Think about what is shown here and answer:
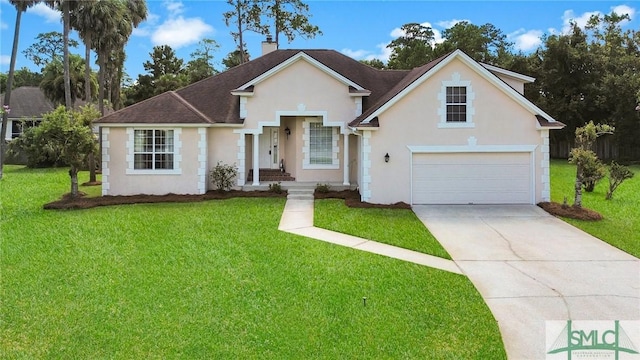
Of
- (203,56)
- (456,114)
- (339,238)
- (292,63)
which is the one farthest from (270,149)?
(203,56)

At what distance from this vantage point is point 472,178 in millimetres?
15078

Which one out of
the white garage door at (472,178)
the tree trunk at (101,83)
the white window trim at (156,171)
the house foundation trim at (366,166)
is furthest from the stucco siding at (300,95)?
the tree trunk at (101,83)

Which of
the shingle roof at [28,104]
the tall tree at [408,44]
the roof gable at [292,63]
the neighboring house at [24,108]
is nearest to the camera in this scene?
the roof gable at [292,63]

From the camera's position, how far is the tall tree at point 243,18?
35.6 m

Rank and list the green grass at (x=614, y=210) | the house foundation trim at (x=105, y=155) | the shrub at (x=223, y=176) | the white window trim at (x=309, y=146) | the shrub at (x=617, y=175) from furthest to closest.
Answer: the white window trim at (x=309, y=146) < the shrub at (x=223, y=176) < the house foundation trim at (x=105, y=155) < the shrub at (x=617, y=175) < the green grass at (x=614, y=210)

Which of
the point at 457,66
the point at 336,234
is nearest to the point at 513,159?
the point at 457,66

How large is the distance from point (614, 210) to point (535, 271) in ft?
26.9

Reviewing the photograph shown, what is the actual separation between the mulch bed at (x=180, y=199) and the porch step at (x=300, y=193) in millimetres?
234

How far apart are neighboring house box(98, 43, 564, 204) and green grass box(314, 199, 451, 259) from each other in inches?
58.0

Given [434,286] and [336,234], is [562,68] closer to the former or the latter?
[336,234]

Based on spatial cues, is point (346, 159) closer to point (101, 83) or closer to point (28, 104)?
point (101, 83)

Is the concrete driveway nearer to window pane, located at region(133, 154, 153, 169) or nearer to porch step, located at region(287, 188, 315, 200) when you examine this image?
porch step, located at region(287, 188, 315, 200)

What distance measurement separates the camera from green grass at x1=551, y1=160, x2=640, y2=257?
10823mm

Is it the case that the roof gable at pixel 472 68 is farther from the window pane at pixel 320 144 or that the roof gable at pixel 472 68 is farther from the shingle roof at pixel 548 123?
the window pane at pixel 320 144
